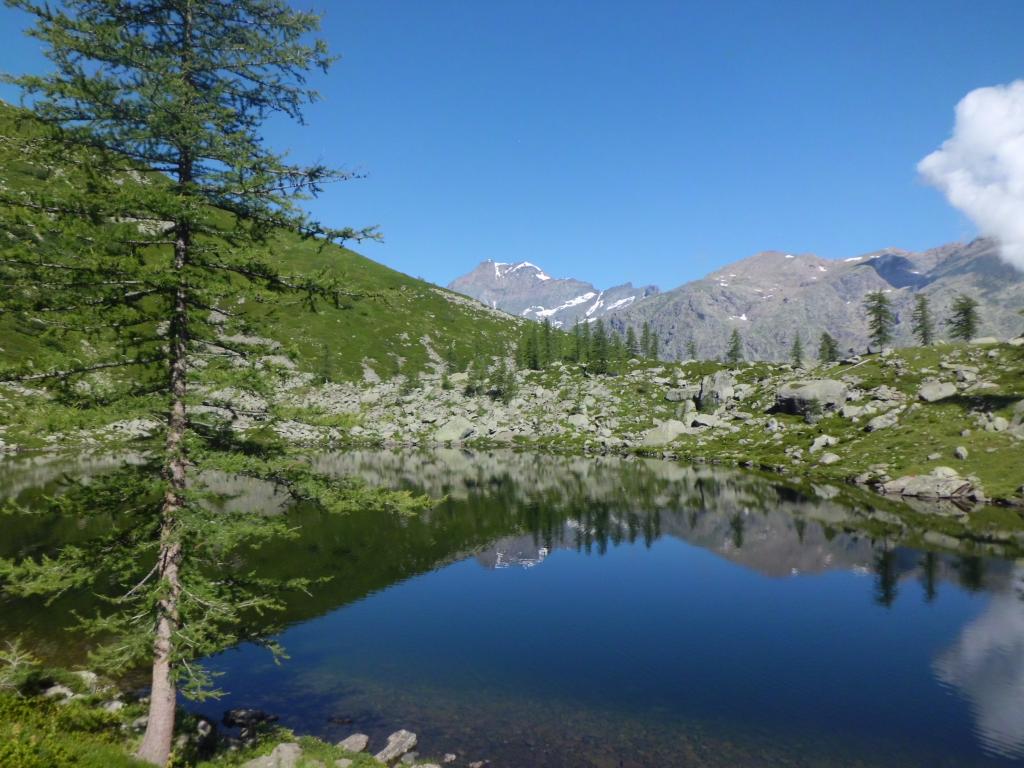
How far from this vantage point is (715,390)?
449ft

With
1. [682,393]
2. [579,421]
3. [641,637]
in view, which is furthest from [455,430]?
[641,637]

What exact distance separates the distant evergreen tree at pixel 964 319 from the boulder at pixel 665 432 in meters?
59.6

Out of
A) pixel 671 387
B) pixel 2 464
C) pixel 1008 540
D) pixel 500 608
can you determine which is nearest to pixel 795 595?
pixel 500 608

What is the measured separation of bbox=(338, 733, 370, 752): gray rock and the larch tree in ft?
21.1

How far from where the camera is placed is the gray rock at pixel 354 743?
61.2 feet

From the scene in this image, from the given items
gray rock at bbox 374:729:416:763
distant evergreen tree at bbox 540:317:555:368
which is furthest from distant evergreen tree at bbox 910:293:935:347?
gray rock at bbox 374:729:416:763

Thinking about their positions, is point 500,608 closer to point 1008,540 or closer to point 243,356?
point 243,356

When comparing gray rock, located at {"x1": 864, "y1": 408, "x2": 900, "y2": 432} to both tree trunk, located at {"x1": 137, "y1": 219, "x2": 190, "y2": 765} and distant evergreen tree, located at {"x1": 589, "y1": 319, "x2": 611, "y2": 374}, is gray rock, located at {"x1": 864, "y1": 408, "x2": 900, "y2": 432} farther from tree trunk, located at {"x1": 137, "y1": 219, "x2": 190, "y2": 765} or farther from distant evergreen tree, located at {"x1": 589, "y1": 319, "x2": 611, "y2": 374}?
tree trunk, located at {"x1": 137, "y1": 219, "x2": 190, "y2": 765}

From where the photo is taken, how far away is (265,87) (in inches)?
618

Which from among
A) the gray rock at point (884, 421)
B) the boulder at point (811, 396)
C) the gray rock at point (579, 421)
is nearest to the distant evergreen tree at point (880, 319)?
the boulder at point (811, 396)

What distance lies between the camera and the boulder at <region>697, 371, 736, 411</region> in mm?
134500

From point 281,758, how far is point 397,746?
432 centimetres

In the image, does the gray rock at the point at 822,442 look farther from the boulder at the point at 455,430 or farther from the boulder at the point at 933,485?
the boulder at the point at 455,430

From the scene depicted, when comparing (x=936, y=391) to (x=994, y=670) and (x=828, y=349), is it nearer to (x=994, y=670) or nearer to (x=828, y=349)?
(x=828, y=349)
